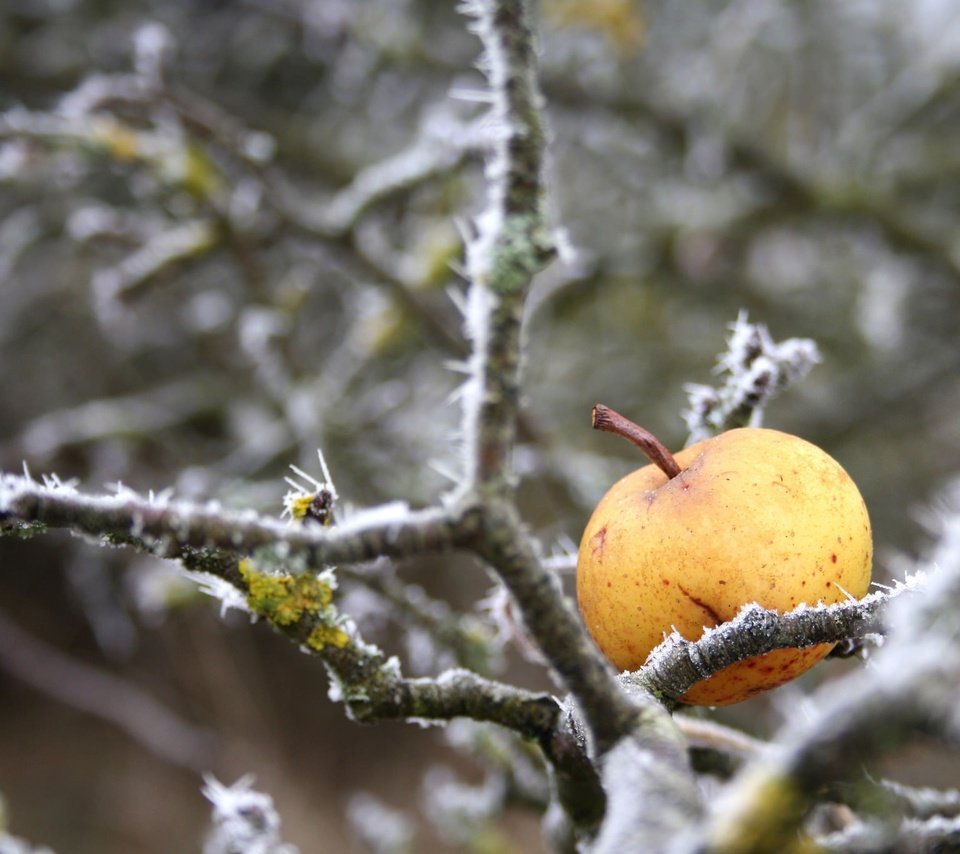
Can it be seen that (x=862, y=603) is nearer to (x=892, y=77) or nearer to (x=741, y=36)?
(x=741, y=36)

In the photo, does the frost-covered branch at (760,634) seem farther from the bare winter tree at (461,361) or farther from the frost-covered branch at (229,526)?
the frost-covered branch at (229,526)

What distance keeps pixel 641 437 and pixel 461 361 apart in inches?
62.8

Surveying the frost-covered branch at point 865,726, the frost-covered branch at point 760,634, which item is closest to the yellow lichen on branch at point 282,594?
the frost-covered branch at point 760,634

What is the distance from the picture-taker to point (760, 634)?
74 centimetres

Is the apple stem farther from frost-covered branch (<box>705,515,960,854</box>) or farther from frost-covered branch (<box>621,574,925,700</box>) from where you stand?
frost-covered branch (<box>705,515,960,854</box>)

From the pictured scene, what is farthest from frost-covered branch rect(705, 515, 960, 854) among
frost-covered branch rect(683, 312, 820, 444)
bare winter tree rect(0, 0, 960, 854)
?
frost-covered branch rect(683, 312, 820, 444)

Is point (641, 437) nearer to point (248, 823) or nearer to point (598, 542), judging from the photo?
point (598, 542)

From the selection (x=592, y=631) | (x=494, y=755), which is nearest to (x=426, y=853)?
(x=494, y=755)

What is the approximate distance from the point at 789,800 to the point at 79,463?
10.0 ft

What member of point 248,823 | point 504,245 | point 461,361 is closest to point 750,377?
point 504,245

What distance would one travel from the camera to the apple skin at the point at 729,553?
2.59 feet

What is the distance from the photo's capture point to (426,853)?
428 centimetres

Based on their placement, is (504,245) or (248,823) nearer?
(504,245)

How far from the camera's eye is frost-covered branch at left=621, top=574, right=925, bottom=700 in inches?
29.0
